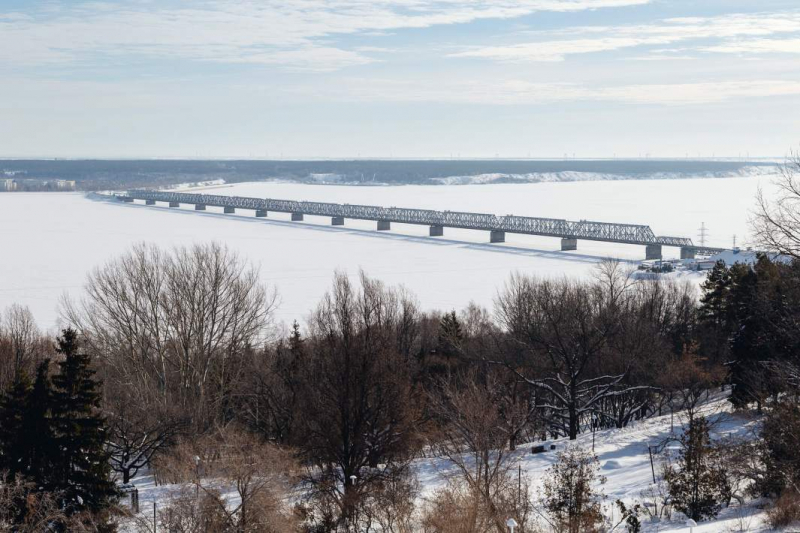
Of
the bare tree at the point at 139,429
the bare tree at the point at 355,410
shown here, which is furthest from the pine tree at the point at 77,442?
the bare tree at the point at 355,410

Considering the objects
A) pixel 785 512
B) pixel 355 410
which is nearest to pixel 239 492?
pixel 355 410

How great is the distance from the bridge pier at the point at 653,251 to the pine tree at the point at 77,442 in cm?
7885

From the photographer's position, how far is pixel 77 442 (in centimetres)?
2194

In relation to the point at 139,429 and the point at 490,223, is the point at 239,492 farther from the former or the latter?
the point at 490,223

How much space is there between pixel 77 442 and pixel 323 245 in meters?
78.7

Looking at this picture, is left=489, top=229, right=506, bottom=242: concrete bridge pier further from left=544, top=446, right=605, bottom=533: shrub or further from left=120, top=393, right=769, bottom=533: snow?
left=544, top=446, right=605, bottom=533: shrub

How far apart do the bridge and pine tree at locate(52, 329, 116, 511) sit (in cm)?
7616

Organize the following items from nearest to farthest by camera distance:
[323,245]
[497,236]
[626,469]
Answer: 1. [626,469]
2. [323,245]
3. [497,236]

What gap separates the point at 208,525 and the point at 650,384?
2140 cm

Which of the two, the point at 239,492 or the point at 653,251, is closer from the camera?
the point at 239,492

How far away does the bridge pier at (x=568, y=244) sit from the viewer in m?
100

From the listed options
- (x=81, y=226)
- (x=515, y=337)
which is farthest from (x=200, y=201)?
(x=515, y=337)

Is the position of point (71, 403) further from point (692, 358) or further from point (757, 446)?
point (692, 358)

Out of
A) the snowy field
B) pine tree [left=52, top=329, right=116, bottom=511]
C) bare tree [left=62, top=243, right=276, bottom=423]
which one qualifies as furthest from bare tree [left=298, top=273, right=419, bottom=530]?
the snowy field
